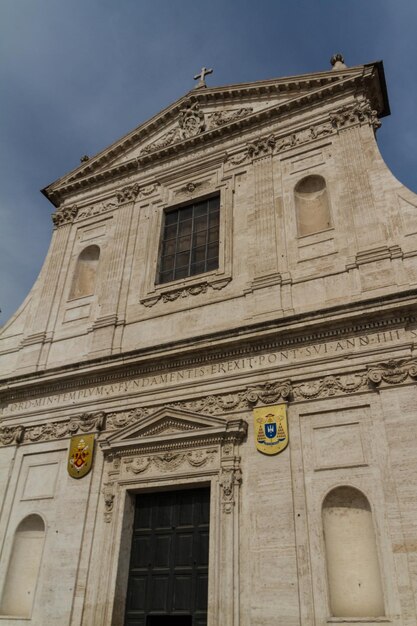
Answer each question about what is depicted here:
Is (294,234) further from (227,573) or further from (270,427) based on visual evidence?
(227,573)

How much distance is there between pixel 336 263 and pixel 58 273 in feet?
23.6

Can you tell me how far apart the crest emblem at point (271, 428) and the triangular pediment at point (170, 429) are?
12.1 inches

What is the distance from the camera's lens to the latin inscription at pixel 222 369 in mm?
9055

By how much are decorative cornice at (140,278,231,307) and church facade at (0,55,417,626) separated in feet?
0.15

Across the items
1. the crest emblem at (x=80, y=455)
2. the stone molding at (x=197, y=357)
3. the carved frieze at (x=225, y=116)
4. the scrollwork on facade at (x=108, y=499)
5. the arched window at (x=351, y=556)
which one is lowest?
the arched window at (x=351, y=556)

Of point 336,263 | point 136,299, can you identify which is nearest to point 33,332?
point 136,299

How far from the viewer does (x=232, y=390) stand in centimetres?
983

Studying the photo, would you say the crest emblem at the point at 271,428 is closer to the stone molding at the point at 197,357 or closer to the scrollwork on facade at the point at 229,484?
the scrollwork on facade at the point at 229,484

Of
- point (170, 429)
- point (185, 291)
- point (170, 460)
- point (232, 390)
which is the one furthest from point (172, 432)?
point (185, 291)

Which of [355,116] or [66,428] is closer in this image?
[66,428]

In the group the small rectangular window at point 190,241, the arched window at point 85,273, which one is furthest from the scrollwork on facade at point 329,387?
the arched window at point 85,273

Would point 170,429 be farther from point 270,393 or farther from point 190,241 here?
point 190,241

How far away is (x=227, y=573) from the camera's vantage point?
27.3 ft

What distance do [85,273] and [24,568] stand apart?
6.89 metres
